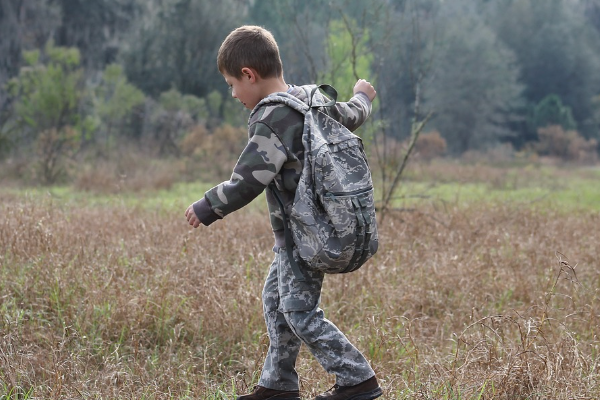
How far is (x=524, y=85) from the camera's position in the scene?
41.9 metres

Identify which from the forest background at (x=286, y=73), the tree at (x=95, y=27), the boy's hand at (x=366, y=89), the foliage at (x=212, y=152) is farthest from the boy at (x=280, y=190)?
the tree at (x=95, y=27)

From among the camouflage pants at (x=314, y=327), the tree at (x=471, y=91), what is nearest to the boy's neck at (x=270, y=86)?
the camouflage pants at (x=314, y=327)

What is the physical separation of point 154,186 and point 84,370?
10.3 metres

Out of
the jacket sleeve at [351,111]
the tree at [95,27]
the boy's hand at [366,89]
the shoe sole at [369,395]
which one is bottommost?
the shoe sole at [369,395]

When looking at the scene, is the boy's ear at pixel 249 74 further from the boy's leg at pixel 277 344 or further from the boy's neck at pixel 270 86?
the boy's leg at pixel 277 344

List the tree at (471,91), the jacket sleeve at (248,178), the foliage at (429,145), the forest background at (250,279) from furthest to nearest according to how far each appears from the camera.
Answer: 1. the tree at (471,91)
2. the foliage at (429,145)
3. the forest background at (250,279)
4. the jacket sleeve at (248,178)

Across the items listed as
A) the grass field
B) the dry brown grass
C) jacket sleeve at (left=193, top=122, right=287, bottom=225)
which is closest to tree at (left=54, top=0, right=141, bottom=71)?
the grass field

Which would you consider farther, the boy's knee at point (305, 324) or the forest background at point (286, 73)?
the forest background at point (286, 73)

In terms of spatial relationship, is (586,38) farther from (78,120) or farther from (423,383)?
(423,383)

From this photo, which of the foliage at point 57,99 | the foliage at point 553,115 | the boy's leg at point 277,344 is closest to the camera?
the boy's leg at point 277,344

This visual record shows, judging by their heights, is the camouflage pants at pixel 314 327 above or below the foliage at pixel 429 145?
above

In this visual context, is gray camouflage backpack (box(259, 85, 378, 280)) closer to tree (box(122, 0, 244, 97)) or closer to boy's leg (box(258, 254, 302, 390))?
boy's leg (box(258, 254, 302, 390))

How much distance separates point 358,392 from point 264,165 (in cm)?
99

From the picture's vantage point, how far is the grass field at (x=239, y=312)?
339 centimetres
